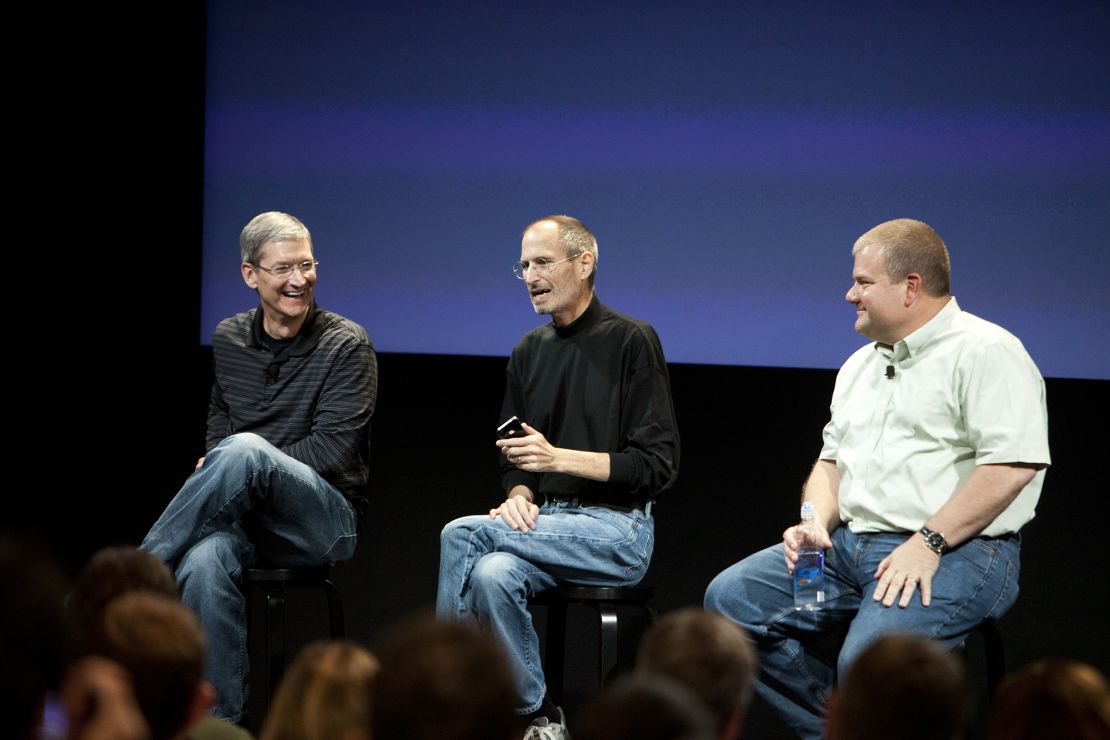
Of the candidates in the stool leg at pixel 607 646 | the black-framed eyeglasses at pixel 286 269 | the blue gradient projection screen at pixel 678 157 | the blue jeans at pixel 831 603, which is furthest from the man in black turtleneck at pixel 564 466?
the blue gradient projection screen at pixel 678 157

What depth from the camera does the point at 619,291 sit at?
425 centimetres

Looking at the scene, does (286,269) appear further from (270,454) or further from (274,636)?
(274,636)

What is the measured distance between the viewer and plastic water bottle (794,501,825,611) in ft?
9.60

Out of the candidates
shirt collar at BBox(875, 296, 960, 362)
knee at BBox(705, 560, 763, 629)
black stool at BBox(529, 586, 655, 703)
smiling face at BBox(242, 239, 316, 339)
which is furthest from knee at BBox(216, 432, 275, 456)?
shirt collar at BBox(875, 296, 960, 362)

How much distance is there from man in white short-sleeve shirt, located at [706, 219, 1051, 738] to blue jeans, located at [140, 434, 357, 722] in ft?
3.51

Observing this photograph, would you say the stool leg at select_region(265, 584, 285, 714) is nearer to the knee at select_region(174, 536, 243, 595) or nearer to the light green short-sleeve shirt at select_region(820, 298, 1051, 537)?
the knee at select_region(174, 536, 243, 595)

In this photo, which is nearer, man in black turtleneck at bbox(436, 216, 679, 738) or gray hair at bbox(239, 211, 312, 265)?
man in black turtleneck at bbox(436, 216, 679, 738)

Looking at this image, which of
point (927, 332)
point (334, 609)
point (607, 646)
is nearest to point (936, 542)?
point (927, 332)

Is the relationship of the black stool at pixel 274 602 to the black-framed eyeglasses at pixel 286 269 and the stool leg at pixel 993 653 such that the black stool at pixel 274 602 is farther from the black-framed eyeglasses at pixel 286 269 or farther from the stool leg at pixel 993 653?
the stool leg at pixel 993 653

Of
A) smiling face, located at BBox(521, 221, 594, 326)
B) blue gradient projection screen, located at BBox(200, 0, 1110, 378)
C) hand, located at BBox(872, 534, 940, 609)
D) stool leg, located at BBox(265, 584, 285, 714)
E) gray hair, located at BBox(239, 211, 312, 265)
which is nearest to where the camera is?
hand, located at BBox(872, 534, 940, 609)

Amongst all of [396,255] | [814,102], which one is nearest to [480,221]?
[396,255]

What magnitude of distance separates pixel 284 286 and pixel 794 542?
152cm

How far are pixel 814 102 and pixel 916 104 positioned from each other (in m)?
0.33

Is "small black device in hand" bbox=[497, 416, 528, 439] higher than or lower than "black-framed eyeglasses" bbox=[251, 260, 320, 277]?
lower
